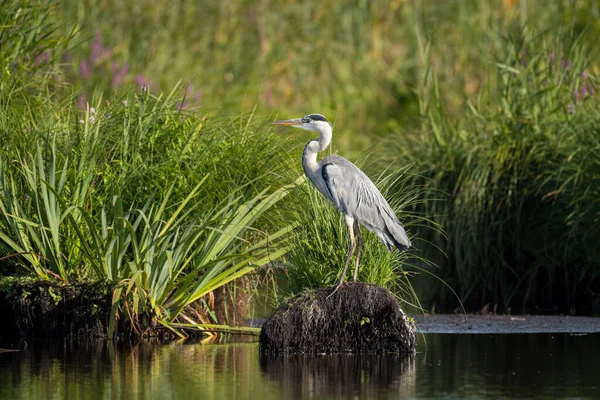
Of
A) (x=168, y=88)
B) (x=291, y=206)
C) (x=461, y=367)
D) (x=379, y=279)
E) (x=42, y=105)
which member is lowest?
(x=461, y=367)

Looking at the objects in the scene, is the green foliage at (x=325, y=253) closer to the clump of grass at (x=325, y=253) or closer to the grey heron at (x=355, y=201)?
the clump of grass at (x=325, y=253)

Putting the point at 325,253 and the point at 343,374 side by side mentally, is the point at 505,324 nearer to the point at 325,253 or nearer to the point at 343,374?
the point at 325,253

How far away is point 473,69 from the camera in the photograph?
63.1 feet

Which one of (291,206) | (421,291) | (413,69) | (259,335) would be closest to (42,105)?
(291,206)

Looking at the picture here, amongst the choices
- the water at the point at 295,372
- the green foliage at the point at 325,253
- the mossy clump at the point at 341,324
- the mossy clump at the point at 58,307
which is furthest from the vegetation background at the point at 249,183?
the water at the point at 295,372

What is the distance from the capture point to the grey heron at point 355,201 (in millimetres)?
8297

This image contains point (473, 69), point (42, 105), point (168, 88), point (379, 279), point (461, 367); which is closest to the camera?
point (461, 367)

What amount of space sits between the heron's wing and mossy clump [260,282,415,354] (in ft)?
1.28

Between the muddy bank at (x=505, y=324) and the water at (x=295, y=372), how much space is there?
2.13ft

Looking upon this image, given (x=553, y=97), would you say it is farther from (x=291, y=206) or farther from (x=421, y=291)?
(x=291, y=206)

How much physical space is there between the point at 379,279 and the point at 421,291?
396cm

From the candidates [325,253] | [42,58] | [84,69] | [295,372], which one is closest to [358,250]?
[325,253]

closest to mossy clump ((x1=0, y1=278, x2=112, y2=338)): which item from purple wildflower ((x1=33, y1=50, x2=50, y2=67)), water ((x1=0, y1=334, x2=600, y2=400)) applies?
water ((x1=0, y1=334, x2=600, y2=400))

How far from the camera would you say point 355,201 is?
8.25 m
